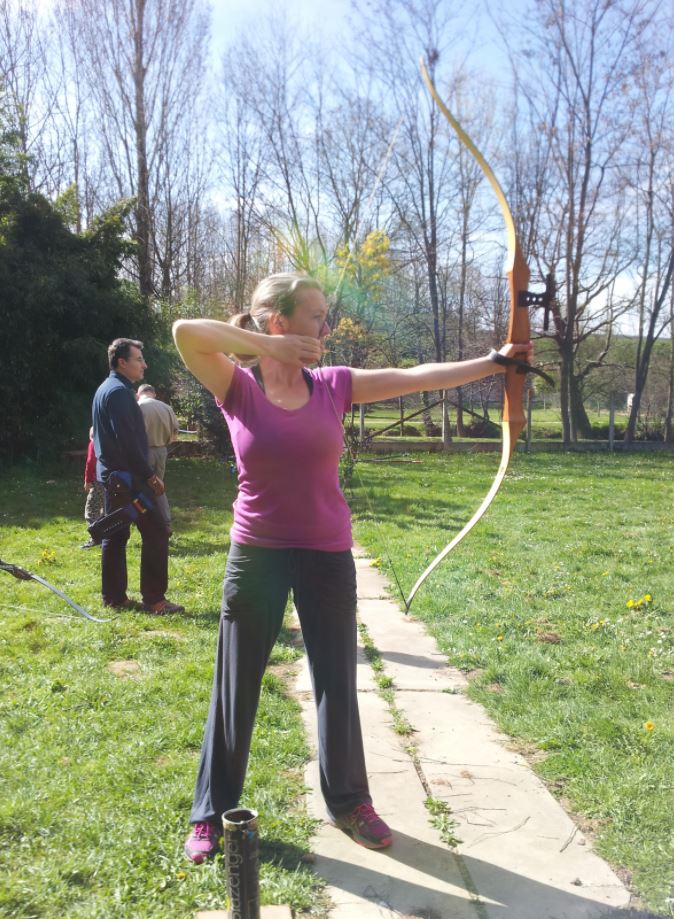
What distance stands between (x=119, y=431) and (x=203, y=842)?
9.53 ft

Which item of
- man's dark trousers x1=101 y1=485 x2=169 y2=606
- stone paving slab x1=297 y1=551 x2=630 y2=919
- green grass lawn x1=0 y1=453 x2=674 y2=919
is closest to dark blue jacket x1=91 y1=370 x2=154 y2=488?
man's dark trousers x1=101 y1=485 x2=169 y2=606

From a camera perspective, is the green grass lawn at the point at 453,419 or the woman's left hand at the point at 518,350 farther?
the green grass lawn at the point at 453,419

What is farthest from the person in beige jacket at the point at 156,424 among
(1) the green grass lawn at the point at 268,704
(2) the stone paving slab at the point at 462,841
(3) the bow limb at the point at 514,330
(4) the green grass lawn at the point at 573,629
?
(3) the bow limb at the point at 514,330

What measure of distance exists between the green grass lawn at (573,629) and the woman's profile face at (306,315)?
172 cm

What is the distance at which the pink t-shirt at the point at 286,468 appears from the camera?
7.01ft

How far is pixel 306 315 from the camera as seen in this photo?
2205 millimetres

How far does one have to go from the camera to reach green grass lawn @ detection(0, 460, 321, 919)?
6.93 feet

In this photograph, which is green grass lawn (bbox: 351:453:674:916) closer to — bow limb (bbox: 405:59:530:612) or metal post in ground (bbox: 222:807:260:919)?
bow limb (bbox: 405:59:530:612)

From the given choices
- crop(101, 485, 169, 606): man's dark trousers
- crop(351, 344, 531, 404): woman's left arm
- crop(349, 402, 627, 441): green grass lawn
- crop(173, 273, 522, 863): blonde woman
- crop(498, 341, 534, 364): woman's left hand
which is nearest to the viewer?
crop(173, 273, 522, 863): blonde woman

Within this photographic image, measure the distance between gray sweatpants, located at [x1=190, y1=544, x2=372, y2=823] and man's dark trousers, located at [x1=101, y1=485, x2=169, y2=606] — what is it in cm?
268

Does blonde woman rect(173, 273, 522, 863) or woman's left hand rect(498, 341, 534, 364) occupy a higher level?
woman's left hand rect(498, 341, 534, 364)

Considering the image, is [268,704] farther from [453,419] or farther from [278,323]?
[453,419]

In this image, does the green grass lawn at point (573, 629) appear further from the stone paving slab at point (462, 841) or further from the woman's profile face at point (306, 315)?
the woman's profile face at point (306, 315)

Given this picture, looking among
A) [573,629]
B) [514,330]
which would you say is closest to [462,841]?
[514,330]
